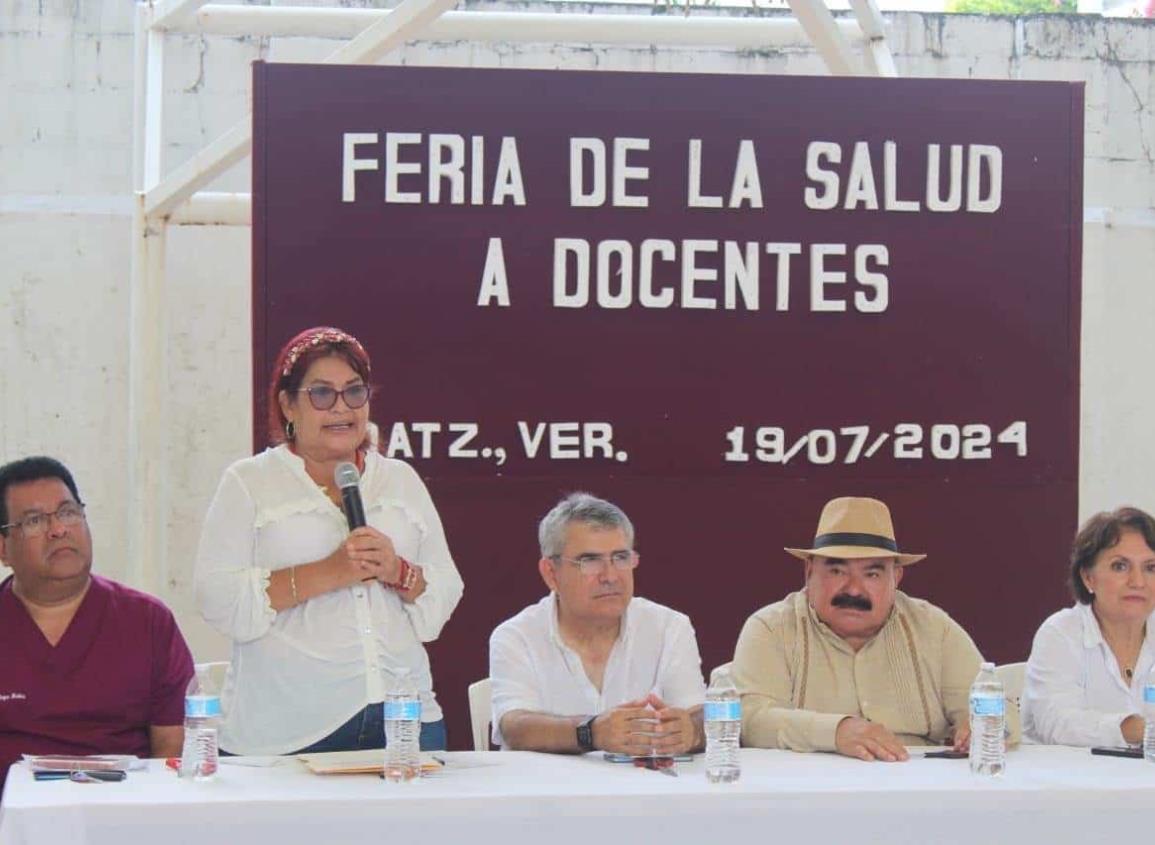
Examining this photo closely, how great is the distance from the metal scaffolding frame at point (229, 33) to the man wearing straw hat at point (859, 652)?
176 centimetres

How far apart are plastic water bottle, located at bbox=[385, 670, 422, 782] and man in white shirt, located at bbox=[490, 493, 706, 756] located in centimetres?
47

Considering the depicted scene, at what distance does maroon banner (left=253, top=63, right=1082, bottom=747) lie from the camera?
4266 mm

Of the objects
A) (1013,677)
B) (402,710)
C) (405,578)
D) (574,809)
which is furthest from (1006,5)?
(574,809)

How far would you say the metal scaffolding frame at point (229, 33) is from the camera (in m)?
4.64

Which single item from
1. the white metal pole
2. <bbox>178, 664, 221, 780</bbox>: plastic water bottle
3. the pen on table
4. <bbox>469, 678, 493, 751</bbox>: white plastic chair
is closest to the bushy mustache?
<bbox>469, 678, 493, 751</bbox>: white plastic chair

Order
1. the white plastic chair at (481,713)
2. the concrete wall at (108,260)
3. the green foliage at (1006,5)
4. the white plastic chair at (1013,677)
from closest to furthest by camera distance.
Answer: the white plastic chair at (481,713) < the white plastic chair at (1013,677) < the concrete wall at (108,260) < the green foliage at (1006,5)

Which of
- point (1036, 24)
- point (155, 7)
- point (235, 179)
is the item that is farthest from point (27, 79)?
point (1036, 24)

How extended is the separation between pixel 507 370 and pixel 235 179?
2.17 metres

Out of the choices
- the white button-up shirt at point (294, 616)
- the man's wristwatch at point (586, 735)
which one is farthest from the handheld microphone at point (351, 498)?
the man's wristwatch at point (586, 735)

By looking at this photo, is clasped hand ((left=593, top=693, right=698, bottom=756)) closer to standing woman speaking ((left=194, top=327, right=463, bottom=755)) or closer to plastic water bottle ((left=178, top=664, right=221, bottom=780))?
standing woman speaking ((left=194, top=327, right=463, bottom=755))

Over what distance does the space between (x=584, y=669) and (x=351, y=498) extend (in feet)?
2.12

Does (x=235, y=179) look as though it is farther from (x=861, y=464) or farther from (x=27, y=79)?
(x=861, y=464)

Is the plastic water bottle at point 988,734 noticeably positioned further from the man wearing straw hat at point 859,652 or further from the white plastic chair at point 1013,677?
the white plastic chair at point 1013,677

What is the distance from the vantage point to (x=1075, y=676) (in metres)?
3.69
